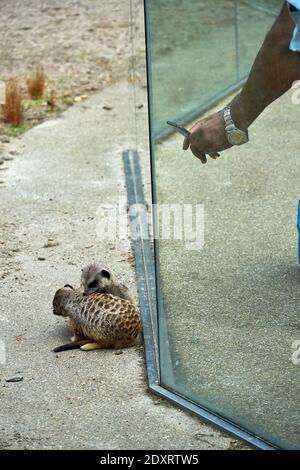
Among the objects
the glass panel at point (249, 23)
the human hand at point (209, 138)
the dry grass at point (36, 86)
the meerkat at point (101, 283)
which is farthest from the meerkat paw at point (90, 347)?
the dry grass at point (36, 86)

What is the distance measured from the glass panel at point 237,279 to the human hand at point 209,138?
0.14 metres

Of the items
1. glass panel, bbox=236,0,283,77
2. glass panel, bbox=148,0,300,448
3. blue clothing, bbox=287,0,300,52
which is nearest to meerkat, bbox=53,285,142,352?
glass panel, bbox=148,0,300,448

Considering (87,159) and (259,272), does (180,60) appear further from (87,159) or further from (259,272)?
(259,272)

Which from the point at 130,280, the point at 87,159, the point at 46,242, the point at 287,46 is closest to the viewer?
the point at 287,46

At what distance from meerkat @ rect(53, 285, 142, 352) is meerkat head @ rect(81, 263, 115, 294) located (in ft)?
0.18

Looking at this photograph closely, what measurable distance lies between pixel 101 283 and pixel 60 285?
789 mm

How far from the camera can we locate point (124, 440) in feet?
13.2

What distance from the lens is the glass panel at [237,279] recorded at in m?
3.96

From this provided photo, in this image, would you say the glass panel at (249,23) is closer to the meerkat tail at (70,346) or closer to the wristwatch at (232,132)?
the wristwatch at (232,132)

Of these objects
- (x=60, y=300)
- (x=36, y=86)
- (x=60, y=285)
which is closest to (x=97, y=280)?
(x=60, y=300)

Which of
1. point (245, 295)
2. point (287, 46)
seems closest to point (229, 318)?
point (245, 295)

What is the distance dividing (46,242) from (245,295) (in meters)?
2.42

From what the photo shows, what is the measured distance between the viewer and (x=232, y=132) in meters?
4.18

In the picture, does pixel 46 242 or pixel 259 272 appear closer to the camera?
pixel 259 272
